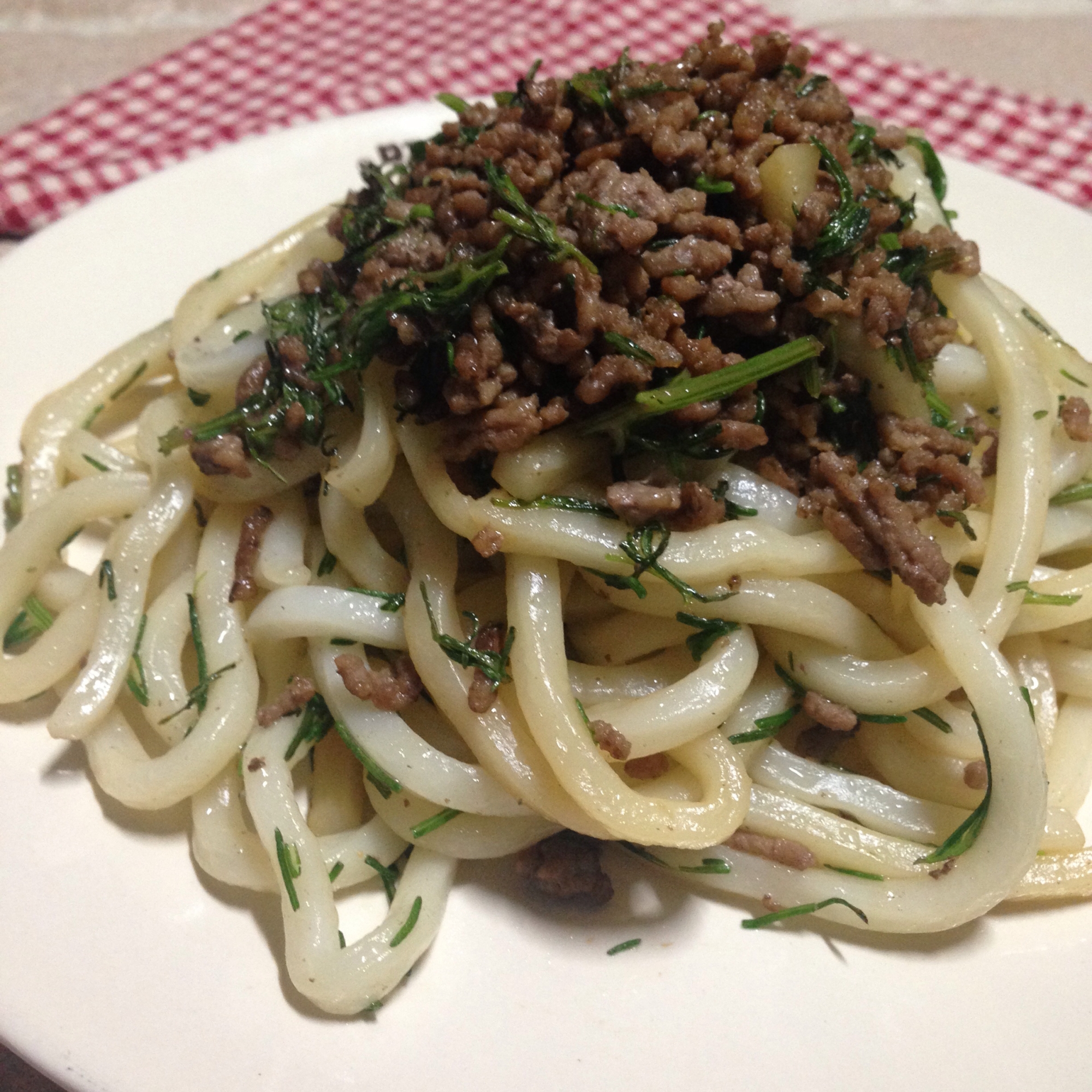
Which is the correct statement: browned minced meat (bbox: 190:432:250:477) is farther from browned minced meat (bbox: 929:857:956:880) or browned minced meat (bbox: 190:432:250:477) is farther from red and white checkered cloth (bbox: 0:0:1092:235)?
red and white checkered cloth (bbox: 0:0:1092:235)

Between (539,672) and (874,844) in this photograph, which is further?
(874,844)

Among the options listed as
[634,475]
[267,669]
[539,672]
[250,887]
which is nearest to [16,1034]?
[250,887]

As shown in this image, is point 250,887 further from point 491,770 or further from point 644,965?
point 644,965

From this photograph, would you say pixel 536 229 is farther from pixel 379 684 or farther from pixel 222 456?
pixel 379 684

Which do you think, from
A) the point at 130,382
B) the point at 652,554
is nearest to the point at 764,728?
the point at 652,554

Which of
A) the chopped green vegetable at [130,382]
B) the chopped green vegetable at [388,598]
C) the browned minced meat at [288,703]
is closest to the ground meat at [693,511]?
the chopped green vegetable at [388,598]

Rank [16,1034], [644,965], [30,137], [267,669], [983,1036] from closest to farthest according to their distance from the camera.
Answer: [16,1034] < [983,1036] < [644,965] < [267,669] < [30,137]
